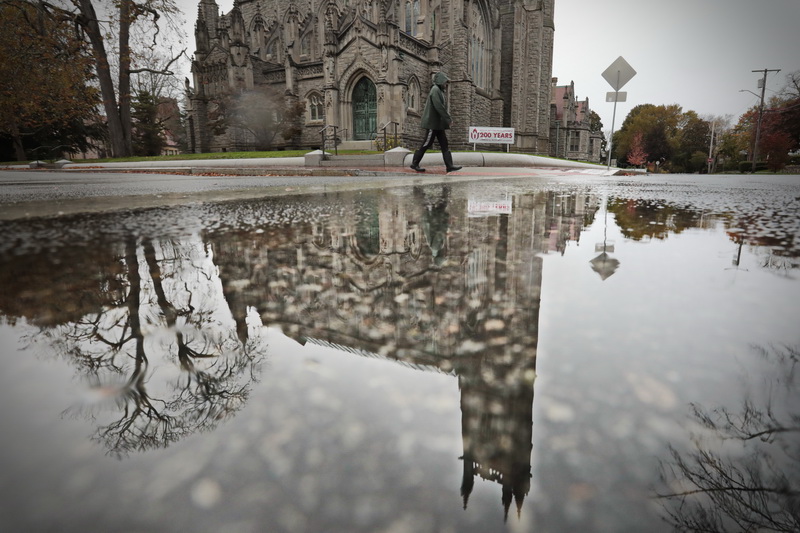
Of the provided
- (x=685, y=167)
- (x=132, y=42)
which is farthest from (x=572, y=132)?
(x=132, y=42)

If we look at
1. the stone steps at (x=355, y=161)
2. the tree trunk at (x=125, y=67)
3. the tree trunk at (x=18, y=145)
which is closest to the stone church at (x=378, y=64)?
the tree trunk at (x=125, y=67)

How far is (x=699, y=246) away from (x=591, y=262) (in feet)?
2.59

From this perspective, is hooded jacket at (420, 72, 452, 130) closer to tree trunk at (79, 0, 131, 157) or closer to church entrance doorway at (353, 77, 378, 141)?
church entrance doorway at (353, 77, 378, 141)

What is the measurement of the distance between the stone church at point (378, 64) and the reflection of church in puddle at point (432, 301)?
22424 mm

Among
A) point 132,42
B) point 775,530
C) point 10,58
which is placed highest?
point 132,42

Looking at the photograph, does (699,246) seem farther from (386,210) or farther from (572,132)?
(572,132)

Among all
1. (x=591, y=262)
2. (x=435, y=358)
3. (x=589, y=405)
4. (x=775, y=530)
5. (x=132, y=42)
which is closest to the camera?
(x=775, y=530)

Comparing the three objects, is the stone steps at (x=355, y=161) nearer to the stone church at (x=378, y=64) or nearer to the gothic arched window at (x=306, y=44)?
the stone church at (x=378, y=64)

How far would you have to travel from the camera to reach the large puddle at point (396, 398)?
0.56 metres

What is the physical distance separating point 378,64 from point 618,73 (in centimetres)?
1567

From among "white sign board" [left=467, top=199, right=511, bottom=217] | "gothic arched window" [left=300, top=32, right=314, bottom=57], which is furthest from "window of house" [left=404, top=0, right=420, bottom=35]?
"white sign board" [left=467, top=199, right=511, bottom=217]

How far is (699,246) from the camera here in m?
2.33

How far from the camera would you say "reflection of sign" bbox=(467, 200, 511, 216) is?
3.74 meters

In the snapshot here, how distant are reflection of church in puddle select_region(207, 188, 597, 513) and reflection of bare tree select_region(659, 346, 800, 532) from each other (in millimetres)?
197
